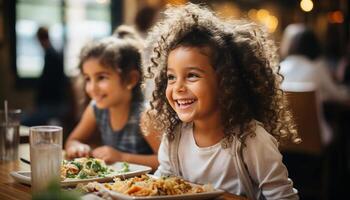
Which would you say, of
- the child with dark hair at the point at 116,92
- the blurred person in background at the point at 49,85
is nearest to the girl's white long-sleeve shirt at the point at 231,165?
the child with dark hair at the point at 116,92

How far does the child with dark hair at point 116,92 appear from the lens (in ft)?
7.39

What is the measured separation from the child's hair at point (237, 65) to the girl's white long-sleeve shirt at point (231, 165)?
6cm

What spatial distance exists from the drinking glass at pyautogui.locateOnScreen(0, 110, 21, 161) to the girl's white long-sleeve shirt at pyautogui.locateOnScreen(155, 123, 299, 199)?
56 cm

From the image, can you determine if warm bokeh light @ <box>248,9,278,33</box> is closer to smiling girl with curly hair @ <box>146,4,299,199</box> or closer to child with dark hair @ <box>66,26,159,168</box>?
child with dark hair @ <box>66,26,159,168</box>

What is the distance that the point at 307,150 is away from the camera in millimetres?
3746

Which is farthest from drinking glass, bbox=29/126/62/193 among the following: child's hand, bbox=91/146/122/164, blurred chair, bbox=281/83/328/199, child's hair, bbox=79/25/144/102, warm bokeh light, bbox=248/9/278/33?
warm bokeh light, bbox=248/9/278/33

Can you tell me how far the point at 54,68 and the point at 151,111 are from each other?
183 inches

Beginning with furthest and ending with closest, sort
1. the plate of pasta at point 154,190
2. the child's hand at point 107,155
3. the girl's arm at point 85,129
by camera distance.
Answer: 1. the girl's arm at point 85,129
2. the child's hand at point 107,155
3. the plate of pasta at point 154,190

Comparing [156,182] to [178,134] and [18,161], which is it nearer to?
[178,134]

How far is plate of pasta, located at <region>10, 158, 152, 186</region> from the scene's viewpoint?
57.5 inches

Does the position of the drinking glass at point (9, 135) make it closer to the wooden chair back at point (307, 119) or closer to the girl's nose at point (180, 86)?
the girl's nose at point (180, 86)

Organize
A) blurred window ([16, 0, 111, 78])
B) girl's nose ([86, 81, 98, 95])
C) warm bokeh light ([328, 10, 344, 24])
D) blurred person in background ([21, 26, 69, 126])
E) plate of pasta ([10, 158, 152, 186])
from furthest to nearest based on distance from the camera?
warm bokeh light ([328, 10, 344, 24])
blurred window ([16, 0, 111, 78])
blurred person in background ([21, 26, 69, 126])
girl's nose ([86, 81, 98, 95])
plate of pasta ([10, 158, 152, 186])

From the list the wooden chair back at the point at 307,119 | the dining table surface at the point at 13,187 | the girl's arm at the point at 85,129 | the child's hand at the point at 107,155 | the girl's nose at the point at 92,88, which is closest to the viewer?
the dining table surface at the point at 13,187

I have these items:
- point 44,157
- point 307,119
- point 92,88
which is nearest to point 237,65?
point 44,157
